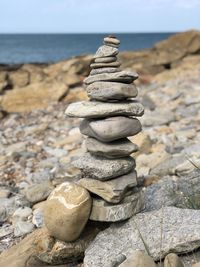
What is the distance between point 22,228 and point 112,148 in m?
1.93

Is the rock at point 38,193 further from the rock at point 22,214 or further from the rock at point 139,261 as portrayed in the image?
the rock at point 139,261

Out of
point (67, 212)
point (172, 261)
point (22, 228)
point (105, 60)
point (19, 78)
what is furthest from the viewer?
point (19, 78)

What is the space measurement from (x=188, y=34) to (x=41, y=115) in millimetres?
13976

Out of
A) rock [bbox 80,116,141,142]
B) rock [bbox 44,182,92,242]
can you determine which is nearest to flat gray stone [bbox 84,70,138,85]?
rock [bbox 80,116,141,142]

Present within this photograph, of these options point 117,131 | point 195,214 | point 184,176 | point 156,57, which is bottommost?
point 156,57

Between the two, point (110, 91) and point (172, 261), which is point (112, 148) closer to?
point (110, 91)

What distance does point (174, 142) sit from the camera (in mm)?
9953

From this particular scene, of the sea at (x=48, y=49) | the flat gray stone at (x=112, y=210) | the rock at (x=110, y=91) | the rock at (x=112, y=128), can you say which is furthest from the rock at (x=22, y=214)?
the sea at (x=48, y=49)

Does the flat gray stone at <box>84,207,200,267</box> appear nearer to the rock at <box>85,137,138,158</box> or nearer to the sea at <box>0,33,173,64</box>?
the rock at <box>85,137,138,158</box>

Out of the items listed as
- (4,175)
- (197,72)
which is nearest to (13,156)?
(4,175)

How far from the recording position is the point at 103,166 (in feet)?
16.7

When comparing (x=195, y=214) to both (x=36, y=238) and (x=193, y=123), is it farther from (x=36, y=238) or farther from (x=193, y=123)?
(x=193, y=123)

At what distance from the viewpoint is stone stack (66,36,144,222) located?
5051 millimetres

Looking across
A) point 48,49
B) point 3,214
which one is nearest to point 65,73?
point 3,214
